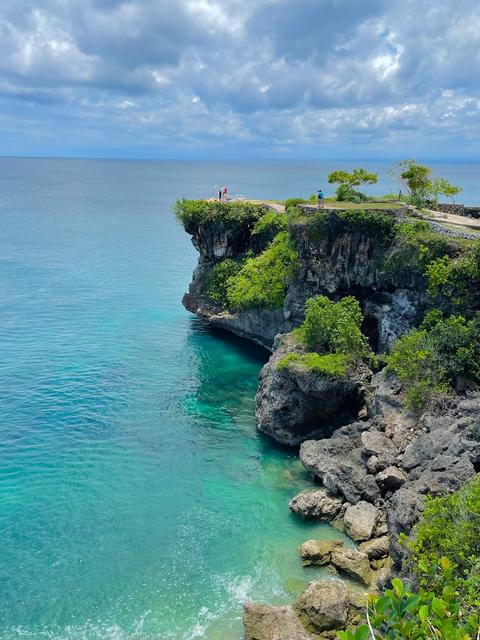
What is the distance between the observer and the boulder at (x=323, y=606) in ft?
61.8

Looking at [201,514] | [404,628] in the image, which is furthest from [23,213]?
[404,628]

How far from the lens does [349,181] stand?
5128 cm

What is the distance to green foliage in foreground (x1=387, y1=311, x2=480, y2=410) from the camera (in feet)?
89.6

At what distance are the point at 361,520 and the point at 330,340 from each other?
11722mm

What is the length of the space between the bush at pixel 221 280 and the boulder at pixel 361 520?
26.6m

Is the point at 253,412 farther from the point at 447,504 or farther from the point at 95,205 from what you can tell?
the point at 95,205

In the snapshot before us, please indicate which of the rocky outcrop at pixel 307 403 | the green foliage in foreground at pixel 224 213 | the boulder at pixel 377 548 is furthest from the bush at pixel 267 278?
the boulder at pixel 377 548

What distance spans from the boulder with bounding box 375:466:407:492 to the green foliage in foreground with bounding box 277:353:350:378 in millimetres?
6654

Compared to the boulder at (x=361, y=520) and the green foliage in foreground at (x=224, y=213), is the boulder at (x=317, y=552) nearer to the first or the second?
the boulder at (x=361, y=520)

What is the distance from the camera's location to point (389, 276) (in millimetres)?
33875

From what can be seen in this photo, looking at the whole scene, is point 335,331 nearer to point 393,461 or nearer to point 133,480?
point 393,461

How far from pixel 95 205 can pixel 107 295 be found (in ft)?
263

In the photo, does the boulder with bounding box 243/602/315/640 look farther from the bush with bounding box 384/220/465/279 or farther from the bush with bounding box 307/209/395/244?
the bush with bounding box 307/209/395/244

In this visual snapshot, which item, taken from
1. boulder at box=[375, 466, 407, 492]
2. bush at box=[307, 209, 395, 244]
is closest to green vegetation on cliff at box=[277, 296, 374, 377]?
bush at box=[307, 209, 395, 244]
